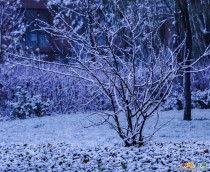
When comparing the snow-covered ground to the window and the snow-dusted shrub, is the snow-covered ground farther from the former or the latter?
the window

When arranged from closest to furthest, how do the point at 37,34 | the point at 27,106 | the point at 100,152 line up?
the point at 100,152, the point at 27,106, the point at 37,34

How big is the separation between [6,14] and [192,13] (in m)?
9.55

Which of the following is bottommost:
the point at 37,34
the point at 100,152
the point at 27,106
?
the point at 100,152

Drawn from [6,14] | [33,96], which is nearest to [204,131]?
[33,96]

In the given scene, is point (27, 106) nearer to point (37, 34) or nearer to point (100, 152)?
point (100, 152)

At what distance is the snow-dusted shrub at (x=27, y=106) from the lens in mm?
16562

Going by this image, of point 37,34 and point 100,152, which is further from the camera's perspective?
point 37,34

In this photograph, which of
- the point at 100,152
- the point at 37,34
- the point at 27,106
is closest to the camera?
the point at 100,152

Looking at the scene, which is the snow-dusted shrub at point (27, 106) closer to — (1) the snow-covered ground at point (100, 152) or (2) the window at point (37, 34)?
(1) the snow-covered ground at point (100, 152)

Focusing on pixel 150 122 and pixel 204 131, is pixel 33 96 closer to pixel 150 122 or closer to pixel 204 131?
pixel 150 122

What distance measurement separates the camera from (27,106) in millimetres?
16672

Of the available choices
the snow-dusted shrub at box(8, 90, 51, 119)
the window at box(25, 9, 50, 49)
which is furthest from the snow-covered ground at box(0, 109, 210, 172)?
the window at box(25, 9, 50, 49)

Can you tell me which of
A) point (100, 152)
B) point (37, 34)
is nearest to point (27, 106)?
point (100, 152)

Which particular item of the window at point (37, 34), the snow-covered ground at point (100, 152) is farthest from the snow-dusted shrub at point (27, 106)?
the window at point (37, 34)
